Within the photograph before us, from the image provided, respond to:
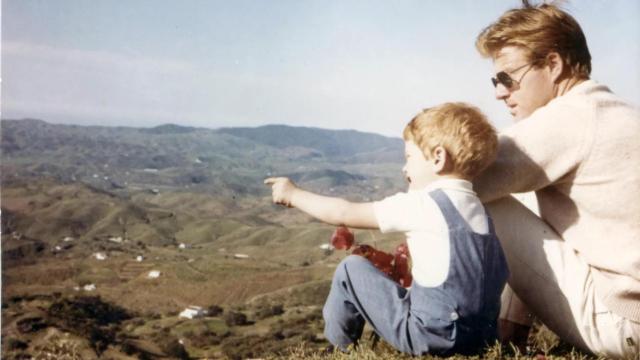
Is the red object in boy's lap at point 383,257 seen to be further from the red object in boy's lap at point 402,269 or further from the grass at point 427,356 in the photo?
the grass at point 427,356

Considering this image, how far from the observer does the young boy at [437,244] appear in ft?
8.23

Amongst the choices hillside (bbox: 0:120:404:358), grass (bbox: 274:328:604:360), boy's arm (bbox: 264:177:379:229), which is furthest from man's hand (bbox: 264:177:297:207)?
hillside (bbox: 0:120:404:358)

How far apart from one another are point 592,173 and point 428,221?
0.78m

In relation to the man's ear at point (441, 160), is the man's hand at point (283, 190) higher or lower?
lower

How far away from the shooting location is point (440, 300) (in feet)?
8.30

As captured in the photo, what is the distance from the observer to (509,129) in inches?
111

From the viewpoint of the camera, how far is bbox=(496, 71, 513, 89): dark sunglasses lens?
309cm

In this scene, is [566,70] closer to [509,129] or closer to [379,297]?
[509,129]

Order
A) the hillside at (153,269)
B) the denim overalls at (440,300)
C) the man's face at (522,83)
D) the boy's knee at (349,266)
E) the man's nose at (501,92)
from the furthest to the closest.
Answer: the hillside at (153,269) < the man's nose at (501,92) < the man's face at (522,83) < the boy's knee at (349,266) < the denim overalls at (440,300)

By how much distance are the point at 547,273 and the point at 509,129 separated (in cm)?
73

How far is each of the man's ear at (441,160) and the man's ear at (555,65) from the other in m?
0.81

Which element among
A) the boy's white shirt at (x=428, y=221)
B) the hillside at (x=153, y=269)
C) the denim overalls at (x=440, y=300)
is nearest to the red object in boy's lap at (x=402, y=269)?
the denim overalls at (x=440, y=300)

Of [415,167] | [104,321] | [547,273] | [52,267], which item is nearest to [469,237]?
[415,167]

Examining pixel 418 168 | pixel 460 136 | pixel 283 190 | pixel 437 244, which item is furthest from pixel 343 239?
pixel 460 136
